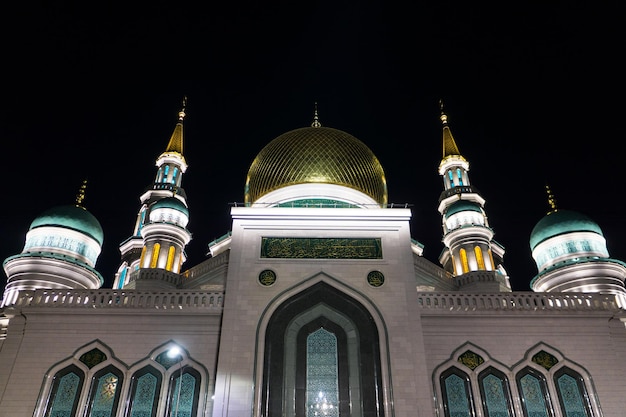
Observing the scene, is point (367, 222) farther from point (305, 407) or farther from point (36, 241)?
point (36, 241)

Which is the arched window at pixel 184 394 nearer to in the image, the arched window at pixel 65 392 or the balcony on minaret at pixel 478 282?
the arched window at pixel 65 392

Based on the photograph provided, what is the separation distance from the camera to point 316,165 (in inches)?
607

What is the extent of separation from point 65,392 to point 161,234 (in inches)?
265

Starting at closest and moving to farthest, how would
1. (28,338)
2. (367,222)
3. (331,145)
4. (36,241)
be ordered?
1. (28,338)
2. (367,222)
3. (36,241)
4. (331,145)

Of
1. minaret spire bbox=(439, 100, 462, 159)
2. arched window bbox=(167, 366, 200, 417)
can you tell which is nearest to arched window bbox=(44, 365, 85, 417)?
arched window bbox=(167, 366, 200, 417)

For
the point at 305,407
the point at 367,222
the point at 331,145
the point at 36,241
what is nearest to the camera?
the point at 305,407

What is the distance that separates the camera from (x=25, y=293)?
993 cm

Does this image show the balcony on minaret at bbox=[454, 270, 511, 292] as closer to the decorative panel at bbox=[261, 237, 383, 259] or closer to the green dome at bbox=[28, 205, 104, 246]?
the decorative panel at bbox=[261, 237, 383, 259]

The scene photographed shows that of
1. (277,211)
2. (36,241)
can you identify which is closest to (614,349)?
(277,211)

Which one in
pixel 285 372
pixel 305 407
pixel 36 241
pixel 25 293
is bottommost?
pixel 305 407

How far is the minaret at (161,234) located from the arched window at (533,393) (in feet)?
29.6

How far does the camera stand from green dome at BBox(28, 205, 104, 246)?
14.7 m

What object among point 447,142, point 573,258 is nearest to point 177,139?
point 447,142

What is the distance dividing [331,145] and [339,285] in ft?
23.1
